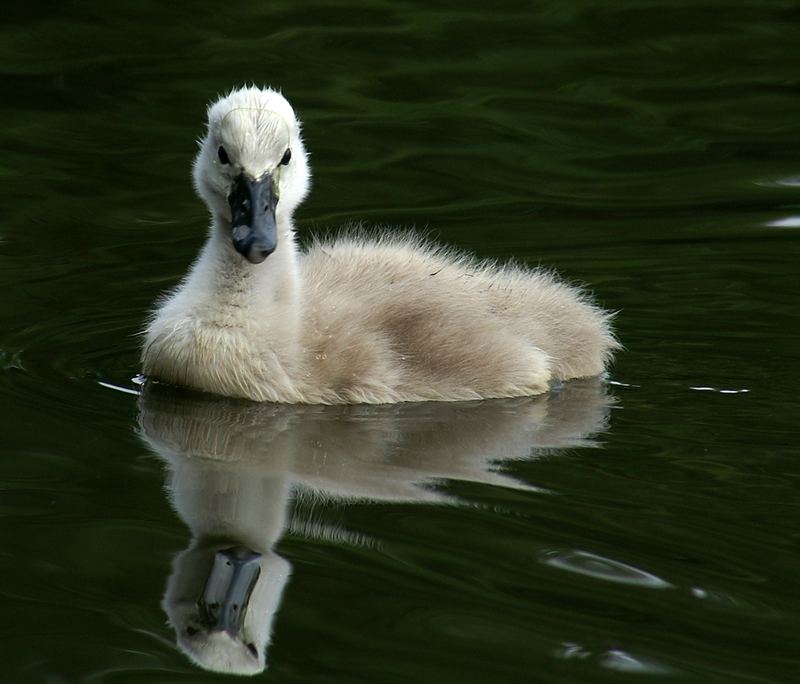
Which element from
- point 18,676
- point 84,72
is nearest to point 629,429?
point 18,676

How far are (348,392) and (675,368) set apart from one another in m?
1.33

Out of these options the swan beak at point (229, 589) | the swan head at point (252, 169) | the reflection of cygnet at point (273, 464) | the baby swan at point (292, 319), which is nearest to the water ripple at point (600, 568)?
the reflection of cygnet at point (273, 464)

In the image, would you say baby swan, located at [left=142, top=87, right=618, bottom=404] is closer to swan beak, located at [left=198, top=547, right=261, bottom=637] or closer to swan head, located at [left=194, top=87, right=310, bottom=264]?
swan head, located at [left=194, top=87, right=310, bottom=264]

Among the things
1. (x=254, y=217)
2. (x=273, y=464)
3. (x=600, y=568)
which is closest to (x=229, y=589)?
(x=600, y=568)

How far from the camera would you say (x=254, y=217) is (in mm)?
6777

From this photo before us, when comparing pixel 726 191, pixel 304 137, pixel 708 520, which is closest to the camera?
pixel 708 520

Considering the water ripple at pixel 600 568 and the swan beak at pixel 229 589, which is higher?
the water ripple at pixel 600 568

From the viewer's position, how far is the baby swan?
691 cm

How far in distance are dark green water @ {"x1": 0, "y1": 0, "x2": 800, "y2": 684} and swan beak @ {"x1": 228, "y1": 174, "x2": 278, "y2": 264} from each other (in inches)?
23.7

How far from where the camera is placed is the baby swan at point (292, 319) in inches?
272

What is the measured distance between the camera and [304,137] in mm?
10922

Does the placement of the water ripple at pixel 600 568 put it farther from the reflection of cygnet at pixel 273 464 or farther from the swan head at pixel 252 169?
the swan head at pixel 252 169

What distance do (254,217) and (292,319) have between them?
1.49ft

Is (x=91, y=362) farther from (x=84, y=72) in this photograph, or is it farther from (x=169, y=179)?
(x=84, y=72)
